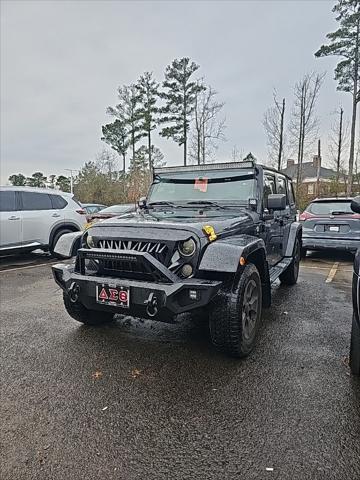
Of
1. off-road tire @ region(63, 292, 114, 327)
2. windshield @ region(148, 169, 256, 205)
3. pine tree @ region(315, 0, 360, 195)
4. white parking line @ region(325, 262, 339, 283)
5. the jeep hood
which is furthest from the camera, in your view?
pine tree @ region(315, 0, 360, 195)

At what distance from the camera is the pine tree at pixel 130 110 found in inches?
1204

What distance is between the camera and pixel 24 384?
2801mm

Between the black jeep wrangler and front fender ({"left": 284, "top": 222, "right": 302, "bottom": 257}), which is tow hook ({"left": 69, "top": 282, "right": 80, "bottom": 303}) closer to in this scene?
the black jeep wrangler

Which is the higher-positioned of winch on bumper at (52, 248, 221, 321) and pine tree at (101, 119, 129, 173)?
pine tree at (101, 119, 129, 173)

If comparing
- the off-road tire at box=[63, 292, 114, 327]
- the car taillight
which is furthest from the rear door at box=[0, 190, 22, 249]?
the car taillight

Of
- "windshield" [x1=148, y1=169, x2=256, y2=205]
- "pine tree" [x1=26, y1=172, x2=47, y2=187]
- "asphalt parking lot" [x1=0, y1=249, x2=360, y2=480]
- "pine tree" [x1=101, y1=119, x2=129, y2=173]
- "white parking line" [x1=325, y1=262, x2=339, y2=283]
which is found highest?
"pine tree" [x1=101, y1=119, x2=129, y2=173]

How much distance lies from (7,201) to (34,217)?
660 millimetres

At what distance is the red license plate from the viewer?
293 cm

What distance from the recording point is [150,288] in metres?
2.81

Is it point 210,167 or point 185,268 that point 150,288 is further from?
point 210,167

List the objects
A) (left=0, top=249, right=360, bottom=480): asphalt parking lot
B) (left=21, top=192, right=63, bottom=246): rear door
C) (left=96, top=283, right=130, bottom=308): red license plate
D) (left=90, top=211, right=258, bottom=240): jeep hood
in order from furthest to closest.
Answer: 1. (left=21, top=192, right=63, bottom=246): rear door
2. (left=90, top=211, right=258, bottom=240): jeep hood
3. (left=96, top=283, right=130, bottom=308): red license plate
4. (left=0, top=249, right=360, bottom=480): asphalt parking lot

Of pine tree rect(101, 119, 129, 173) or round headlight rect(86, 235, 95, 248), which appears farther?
pine tree rect(101, 119, 129, 173)

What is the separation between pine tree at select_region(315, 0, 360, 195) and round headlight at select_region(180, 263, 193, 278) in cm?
2104

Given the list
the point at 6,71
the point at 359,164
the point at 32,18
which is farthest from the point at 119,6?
the point at 359,164
